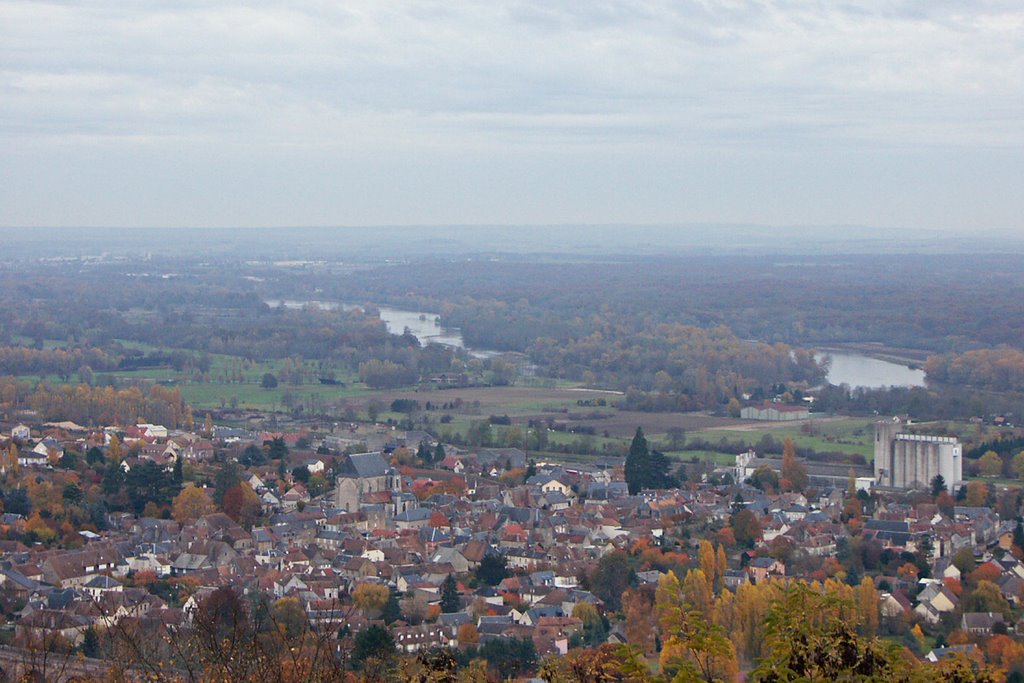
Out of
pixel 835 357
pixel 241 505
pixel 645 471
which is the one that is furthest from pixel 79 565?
pixel 835 357

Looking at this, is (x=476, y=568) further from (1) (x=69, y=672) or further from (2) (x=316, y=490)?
(1) (x=69, y=672)

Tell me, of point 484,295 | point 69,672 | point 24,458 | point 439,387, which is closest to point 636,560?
point 69,672

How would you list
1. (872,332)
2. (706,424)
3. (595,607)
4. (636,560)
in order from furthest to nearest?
(872,332) → (706,424) → (636,560) → (595,607)

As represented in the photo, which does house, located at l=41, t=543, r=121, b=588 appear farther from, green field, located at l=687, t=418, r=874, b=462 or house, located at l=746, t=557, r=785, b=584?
green field, located at l=687, t=418, r=874, b=462

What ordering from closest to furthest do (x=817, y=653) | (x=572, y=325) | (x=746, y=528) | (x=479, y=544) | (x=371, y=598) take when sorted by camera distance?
(x=817, y=653) < (x=371, y=598) < (x=479, y=544) < (x=746, y=528) < (x=572, y=325)

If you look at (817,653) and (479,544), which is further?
(479,544)

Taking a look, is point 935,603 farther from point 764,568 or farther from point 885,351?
point 885,351

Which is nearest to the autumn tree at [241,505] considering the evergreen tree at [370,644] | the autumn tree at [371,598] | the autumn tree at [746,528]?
the autumn tree at [371,598]
